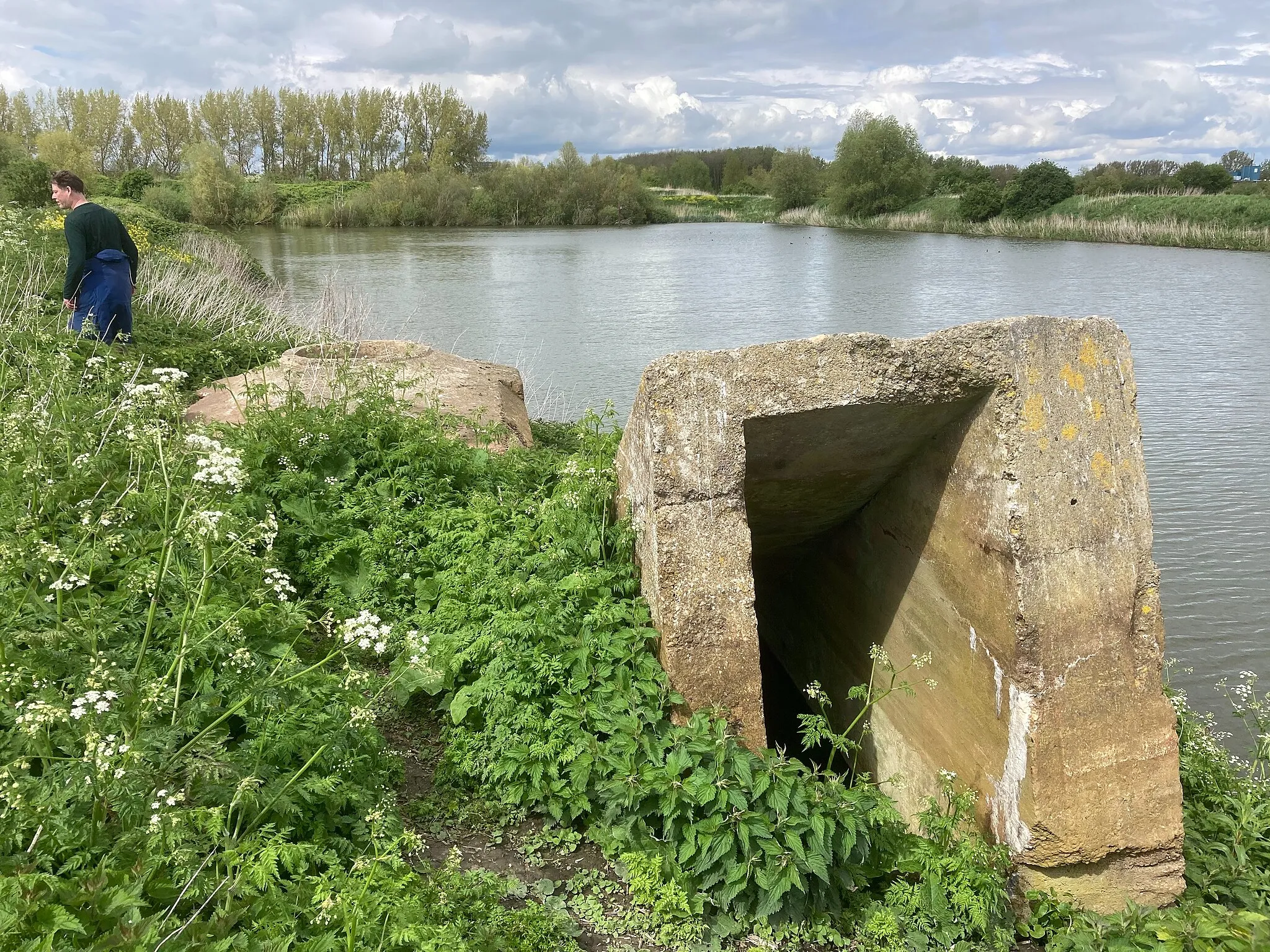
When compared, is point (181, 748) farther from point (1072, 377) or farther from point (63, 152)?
point (63, 152)

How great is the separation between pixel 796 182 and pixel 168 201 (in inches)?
1737

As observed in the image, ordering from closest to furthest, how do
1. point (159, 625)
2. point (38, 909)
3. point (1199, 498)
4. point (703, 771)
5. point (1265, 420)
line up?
point (38, 909), point (703, 771), point (159, 625), point (1199, 498), point (1265, 420)

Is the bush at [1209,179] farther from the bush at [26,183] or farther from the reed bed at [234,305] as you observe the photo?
the bush at [26,183]

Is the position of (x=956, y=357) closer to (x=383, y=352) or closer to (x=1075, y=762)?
(x=1075, y=762)

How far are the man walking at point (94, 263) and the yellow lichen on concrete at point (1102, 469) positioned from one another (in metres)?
7.78

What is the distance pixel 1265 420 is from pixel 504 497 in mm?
11685

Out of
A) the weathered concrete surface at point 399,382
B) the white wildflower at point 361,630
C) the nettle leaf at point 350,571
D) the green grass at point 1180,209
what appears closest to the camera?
the white wildflower at point 361,630

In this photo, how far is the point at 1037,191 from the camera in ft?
148

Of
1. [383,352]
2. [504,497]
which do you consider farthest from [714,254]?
[504,497]

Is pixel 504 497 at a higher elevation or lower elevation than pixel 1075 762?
higher

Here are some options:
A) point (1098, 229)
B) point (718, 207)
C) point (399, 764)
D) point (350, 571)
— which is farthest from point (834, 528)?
point (718, 207)

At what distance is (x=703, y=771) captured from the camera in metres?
3.32

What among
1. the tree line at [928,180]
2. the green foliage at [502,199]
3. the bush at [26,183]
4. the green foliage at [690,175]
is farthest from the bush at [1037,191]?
the green foliage at [690,175]

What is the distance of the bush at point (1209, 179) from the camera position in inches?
1859
